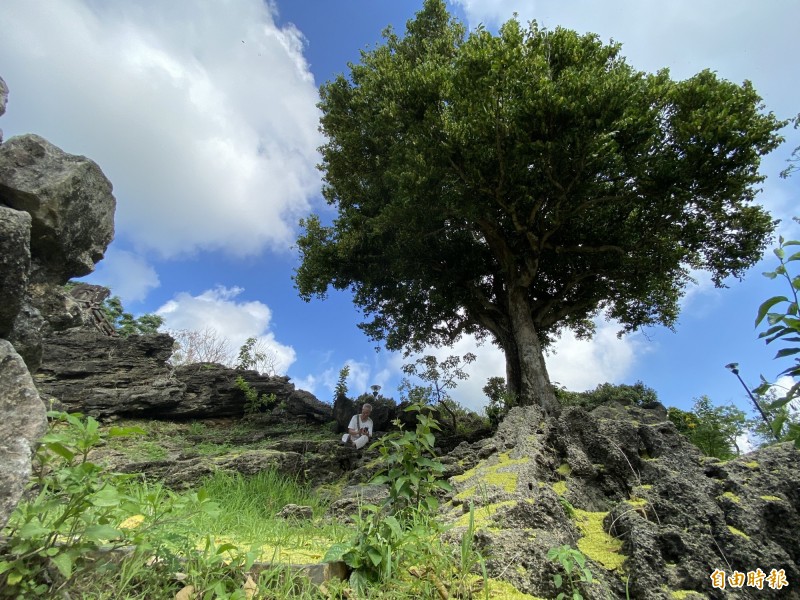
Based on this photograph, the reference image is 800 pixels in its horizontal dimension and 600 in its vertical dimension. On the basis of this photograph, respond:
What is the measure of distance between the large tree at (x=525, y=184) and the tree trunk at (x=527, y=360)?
0.17ft

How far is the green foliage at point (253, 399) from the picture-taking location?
14.3m

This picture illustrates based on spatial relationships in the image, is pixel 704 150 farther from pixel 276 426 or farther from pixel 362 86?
pixel 276 426

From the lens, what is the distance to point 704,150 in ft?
30.6

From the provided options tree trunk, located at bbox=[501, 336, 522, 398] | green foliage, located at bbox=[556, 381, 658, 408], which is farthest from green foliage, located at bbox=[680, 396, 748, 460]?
tree trunk, located at bbox=[501, 336, 522, 398]

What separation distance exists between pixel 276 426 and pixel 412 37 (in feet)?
44.2

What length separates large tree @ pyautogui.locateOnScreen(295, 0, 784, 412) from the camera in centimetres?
933

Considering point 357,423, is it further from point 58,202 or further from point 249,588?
point 249,588

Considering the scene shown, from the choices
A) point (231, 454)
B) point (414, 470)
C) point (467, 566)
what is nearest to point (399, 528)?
point (467, 566)

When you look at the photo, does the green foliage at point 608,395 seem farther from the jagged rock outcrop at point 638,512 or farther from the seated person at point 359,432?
the jagged rock outcrop at point 638,512

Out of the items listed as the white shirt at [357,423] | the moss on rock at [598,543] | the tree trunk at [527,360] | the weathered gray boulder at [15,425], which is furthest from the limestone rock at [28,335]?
the tree trunk at [527,360]

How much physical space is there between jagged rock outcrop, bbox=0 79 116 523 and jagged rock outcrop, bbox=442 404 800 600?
2847 mm

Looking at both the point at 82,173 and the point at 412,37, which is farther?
the point at 412,37

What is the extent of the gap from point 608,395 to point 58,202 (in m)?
15.6

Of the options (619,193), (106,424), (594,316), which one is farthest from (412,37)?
(106,424)
